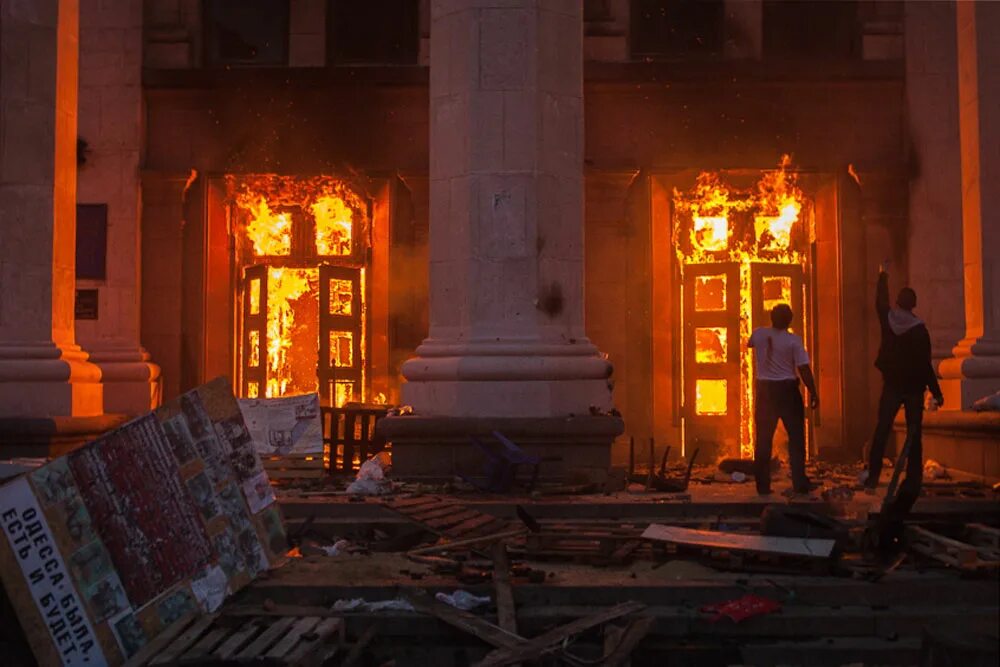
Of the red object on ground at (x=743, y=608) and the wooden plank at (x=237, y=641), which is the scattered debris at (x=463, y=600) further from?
the red object on ground at (x=743, y=608)

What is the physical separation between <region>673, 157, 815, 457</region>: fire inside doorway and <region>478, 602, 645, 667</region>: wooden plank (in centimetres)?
1021

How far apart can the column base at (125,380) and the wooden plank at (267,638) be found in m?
9.94

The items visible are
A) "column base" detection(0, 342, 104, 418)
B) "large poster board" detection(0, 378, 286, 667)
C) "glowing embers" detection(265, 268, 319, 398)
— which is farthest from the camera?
"glowing embers" detection(265, 268, 319, 398)

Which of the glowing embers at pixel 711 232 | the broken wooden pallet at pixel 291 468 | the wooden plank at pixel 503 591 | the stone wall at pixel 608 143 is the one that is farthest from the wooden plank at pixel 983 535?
the glowing embers at pixel 711 232

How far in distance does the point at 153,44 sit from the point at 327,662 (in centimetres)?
1297

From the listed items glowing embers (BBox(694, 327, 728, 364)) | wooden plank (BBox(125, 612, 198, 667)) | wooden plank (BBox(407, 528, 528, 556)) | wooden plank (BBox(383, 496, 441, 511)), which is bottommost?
wooden plank (BBox(125, 612, 198, 667))

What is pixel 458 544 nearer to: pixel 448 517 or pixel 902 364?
pixel 448 517

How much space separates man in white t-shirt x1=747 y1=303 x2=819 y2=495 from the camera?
1062 centimetres

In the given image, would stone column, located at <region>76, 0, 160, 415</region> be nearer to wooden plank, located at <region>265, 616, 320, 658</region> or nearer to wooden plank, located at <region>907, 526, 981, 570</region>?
wooden plank, located at <region>265, 616, 320, 658</region>

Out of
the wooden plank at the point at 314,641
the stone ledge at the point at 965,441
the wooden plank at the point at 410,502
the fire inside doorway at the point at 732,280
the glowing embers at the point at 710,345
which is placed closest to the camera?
the wooden plank at the point at 314,641

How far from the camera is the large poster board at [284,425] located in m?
12.5

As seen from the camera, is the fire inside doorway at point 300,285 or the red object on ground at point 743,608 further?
the fire inside doorway at point 300,285

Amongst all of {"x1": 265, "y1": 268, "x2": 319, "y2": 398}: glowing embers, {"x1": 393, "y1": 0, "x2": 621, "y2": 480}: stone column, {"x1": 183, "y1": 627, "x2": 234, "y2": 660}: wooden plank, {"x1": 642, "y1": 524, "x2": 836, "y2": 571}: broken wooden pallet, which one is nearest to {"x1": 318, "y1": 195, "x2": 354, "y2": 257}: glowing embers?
{"x1": 265, "y1": 268, "x2": 319, "y2": 398}: glowing embers

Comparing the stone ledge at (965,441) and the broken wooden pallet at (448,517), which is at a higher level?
the stone ledge at (965,441)
